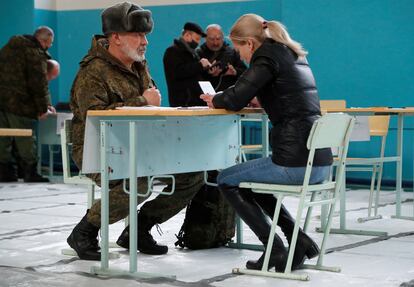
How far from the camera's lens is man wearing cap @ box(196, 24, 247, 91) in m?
8.95

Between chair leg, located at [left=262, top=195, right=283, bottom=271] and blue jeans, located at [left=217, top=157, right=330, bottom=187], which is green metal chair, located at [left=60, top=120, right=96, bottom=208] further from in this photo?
chair leg, located at [left=262, top=195, right=283, bottom=271]

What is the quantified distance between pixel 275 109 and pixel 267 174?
1.05 ft

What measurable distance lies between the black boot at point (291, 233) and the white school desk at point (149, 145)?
0.46 meters

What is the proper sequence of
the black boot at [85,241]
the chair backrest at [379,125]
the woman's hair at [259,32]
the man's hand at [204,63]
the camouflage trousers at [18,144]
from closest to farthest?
1. the woman's hair at [259,32]
2. the black boot at [85,241]
3. the chair backrest at [379,125]
4. the man's hand at [204,63]
5. the camouflage trousers at [18,144]

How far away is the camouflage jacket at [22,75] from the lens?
9992 mm

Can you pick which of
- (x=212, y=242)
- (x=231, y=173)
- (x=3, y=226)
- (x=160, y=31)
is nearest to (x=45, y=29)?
(x=160, y=31)

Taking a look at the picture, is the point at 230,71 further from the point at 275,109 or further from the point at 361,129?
the point at 275,109

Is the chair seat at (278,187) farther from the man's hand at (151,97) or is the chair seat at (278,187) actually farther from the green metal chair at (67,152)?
the green metal chair at (67,152)

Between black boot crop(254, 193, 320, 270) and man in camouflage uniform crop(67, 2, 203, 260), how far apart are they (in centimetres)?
59

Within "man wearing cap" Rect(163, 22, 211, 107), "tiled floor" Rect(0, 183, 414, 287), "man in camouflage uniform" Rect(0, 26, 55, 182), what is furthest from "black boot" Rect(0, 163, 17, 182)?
"tiled floor" Rect(0, 183, 414, 287)

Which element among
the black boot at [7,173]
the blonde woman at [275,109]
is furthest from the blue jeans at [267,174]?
the black boot at [7,173]

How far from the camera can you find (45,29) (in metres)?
10.1

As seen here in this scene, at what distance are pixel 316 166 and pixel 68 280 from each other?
1314 millimetres

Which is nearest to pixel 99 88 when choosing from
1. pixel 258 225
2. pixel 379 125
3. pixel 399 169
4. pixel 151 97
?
pixel 151 97
